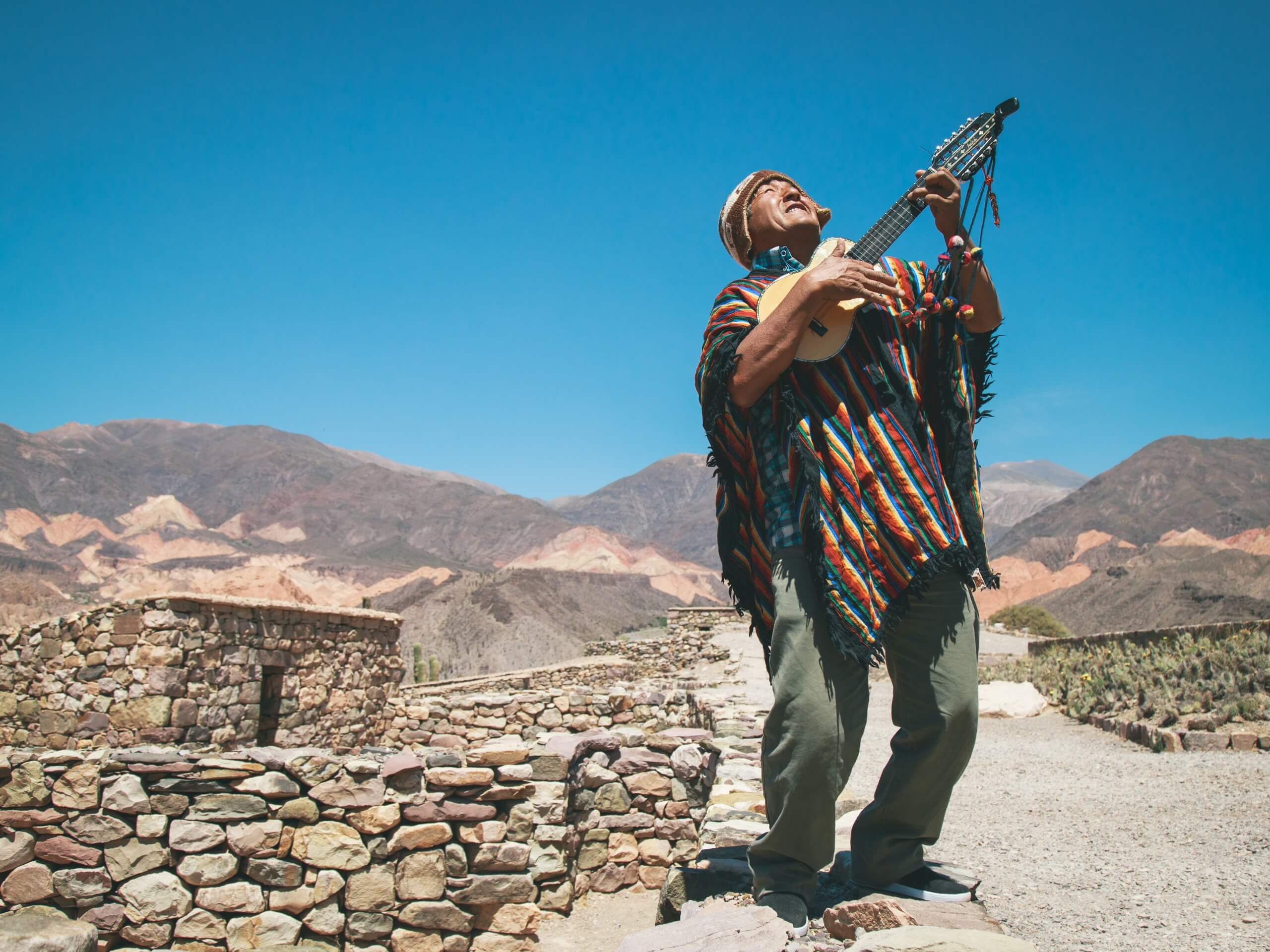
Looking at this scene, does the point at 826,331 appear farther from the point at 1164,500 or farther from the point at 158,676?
the point at 1164,500

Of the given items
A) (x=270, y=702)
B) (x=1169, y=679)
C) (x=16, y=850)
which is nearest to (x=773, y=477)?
(x=16, y=850)

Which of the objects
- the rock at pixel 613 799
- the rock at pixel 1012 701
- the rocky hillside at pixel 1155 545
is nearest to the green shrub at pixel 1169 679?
the rock at pixel 1012 701

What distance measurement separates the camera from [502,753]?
411 cm

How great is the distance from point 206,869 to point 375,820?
2.38 ft

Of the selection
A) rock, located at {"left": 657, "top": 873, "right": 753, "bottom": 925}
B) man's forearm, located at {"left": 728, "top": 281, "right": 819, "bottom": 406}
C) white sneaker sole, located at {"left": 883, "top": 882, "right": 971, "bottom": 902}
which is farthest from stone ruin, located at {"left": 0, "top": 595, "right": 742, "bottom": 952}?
man's forearm, located at {"left": 728, "top": 281, "right": 819, "bottom": 406}

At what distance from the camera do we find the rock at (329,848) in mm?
3746

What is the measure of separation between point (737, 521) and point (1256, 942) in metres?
2.22

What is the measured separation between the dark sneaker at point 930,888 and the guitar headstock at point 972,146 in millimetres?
1906

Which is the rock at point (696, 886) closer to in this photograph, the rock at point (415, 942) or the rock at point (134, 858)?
the rock at point (415, 942)

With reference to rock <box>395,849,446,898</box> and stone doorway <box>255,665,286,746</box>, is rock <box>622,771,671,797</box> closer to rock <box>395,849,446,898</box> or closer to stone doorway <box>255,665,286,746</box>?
rock <box>395,849,446,898</box>

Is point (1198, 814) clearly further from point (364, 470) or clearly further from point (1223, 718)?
point (364, 470)

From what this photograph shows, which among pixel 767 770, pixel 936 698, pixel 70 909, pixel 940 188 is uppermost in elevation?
pixel 940 188

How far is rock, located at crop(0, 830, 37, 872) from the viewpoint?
3637 millimetres

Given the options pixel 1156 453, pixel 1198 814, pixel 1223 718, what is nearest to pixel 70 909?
pixel 1198 814
